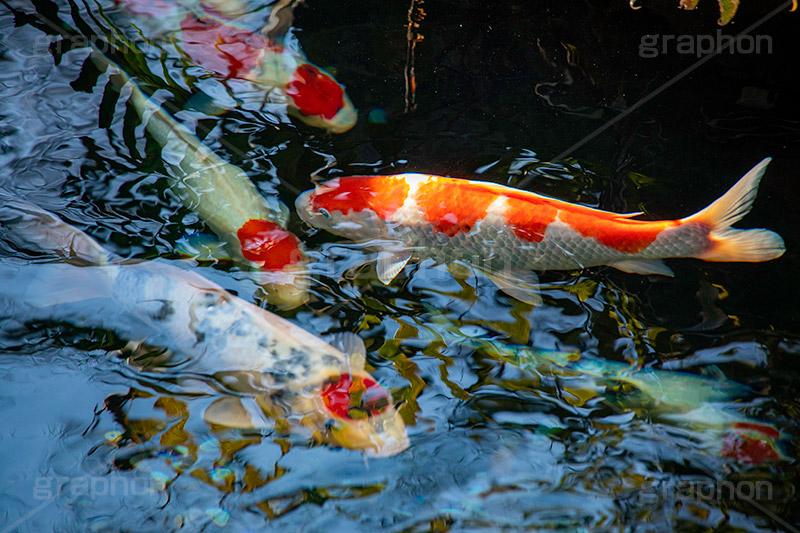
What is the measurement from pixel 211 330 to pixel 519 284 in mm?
1436

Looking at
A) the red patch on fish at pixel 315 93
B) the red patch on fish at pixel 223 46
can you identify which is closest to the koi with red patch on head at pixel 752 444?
the red patch on fish at pixel 315 93

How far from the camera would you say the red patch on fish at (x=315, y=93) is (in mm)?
3270

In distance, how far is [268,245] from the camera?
106 inches

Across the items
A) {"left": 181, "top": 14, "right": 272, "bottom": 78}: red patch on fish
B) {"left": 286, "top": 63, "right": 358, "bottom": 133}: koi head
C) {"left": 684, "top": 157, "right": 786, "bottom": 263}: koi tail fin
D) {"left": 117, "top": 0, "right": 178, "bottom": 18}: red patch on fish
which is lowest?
{"left": 684, "top": 157, "right": 786, "bottom": 263}: koi tail fin

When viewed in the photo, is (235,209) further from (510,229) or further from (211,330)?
(510,229)

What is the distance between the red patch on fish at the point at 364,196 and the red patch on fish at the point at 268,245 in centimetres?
23

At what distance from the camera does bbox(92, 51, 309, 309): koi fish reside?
2631 millimetres

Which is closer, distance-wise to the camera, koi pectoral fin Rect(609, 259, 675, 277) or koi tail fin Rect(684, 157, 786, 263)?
koi tail fin Rect(684, 157, 786, 263)

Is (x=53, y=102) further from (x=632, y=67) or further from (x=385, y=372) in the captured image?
(x=632, y=67)

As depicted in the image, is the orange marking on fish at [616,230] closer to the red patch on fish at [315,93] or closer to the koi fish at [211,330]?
the koi fish at [211,330]

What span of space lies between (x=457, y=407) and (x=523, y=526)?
0.50m

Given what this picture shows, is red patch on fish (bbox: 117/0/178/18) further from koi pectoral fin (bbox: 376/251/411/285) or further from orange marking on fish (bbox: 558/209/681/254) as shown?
orange marking on fish (bbox: 558/209/681/254)

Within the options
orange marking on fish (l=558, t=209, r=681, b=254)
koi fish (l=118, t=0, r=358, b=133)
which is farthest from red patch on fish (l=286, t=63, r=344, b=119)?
orange marking on fish (l=558, t=209, r=681, b=254)

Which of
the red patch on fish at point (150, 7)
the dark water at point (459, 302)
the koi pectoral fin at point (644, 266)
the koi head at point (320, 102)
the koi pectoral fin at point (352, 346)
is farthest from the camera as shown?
the red patch on fish at point (150, 7)
